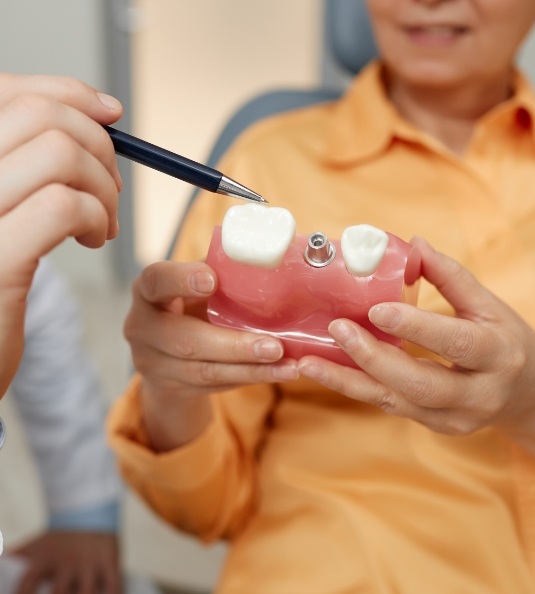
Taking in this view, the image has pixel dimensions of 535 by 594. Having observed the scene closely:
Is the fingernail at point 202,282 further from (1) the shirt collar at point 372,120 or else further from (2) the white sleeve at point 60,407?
(2) the white sleeve at point 60,407

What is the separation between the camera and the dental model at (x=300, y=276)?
1.85 feet

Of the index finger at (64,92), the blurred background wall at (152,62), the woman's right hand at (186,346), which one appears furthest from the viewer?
the blurred background wall at (152,62)

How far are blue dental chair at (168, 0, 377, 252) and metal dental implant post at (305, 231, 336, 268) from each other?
496 millimetres

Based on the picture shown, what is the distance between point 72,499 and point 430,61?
0.73m

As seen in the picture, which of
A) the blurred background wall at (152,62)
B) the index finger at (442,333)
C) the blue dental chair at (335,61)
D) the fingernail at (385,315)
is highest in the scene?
the fingernail at (385,315)

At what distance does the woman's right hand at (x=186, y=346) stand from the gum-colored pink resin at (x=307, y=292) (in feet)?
0.04

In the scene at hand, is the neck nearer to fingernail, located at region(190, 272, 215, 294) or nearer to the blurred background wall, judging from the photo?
fingernail, located at region(190, 272, 215, 294)

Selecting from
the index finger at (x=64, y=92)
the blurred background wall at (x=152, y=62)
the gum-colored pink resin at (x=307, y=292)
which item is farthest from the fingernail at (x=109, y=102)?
the blurred background wall at (x=152, y=62)

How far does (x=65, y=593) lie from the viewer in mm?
1000

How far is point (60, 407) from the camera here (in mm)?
1217

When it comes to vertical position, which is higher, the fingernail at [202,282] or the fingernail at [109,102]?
the fingernail at [109,102]

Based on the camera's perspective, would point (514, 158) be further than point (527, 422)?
Yes

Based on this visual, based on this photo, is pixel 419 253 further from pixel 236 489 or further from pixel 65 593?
pixel 65 593

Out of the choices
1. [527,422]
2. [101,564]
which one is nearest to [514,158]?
[527,422]
